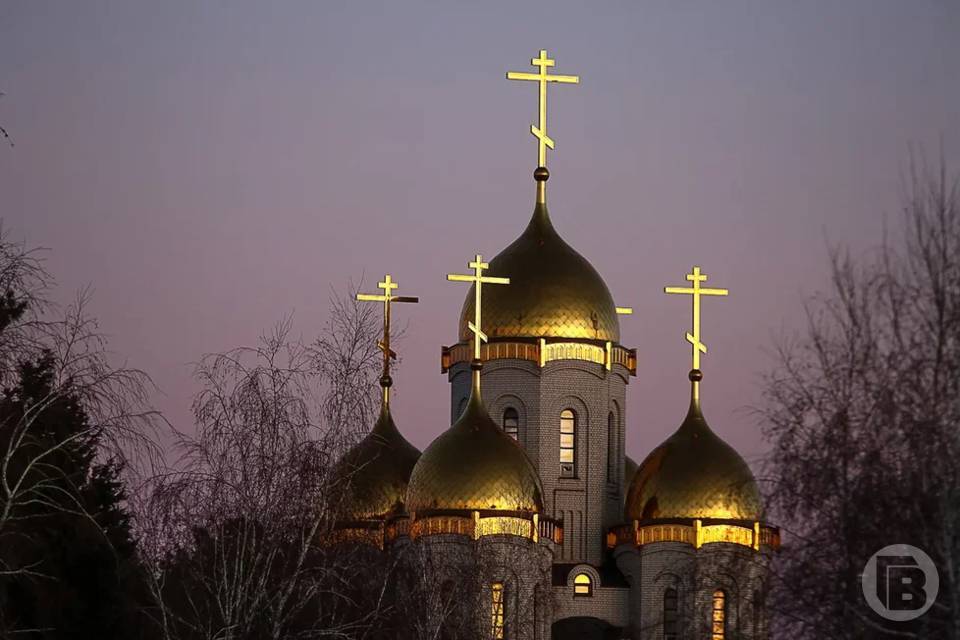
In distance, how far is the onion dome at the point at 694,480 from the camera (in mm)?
48219

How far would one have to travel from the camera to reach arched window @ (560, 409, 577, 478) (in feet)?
169

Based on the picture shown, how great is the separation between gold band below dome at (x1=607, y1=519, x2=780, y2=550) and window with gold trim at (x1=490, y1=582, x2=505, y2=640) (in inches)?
A: 142

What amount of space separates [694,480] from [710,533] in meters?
1.13

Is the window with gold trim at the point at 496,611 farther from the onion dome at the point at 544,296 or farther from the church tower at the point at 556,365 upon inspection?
the onion dome at the point at 544,296

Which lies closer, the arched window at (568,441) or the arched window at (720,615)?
the arched window at (720,615)

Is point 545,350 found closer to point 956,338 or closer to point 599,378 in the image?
point 599,378

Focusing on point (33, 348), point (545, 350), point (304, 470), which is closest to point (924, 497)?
point (33, 348)

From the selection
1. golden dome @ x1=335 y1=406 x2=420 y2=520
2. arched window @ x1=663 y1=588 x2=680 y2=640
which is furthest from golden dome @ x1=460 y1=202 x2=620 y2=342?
arched window @ x1=663 y1=588 x2=680 y2=640

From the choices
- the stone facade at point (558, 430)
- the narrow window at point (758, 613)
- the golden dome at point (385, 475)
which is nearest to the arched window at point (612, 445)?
the stone facade at point (558, 430)

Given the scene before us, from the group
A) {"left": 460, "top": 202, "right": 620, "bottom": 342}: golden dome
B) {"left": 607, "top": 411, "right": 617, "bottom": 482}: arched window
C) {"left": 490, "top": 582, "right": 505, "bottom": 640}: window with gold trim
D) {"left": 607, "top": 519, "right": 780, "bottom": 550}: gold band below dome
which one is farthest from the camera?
{"left": 607, "top": 411, "right": 617, "bottom": 482}: arched window

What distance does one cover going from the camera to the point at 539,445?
168ft

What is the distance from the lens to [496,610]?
153ft
